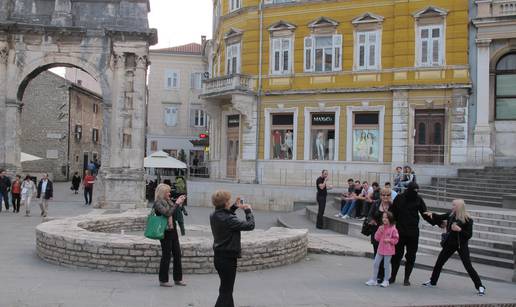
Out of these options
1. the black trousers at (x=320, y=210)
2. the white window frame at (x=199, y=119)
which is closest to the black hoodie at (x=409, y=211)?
the black trousers at (x=320, y=210)

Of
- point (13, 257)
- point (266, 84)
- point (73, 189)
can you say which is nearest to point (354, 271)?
point (13, 257)

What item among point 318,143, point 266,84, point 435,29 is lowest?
point 318,143

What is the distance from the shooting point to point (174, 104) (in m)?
54.1

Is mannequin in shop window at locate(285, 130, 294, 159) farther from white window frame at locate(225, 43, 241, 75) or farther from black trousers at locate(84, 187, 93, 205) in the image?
black trousers at locate(84, 187, 93, 205)

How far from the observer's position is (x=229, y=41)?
110 ft

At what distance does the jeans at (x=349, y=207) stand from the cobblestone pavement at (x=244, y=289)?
6.68 metres

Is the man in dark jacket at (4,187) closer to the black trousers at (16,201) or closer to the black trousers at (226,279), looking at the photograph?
the black trousers at (16,201)

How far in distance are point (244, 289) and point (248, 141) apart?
2248cm

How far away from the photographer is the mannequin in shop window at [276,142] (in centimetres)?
3188

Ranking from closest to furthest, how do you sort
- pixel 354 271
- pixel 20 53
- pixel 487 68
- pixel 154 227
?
pixel 154 227 → pixel 354 271 → pixel 20 53 → pixel 487 68

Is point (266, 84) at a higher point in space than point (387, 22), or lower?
lower

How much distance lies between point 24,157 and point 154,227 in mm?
24058

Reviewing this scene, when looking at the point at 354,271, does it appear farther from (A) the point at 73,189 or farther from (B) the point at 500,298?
(A) the point at 73,189

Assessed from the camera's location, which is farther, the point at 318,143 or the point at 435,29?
the point at 318,143
